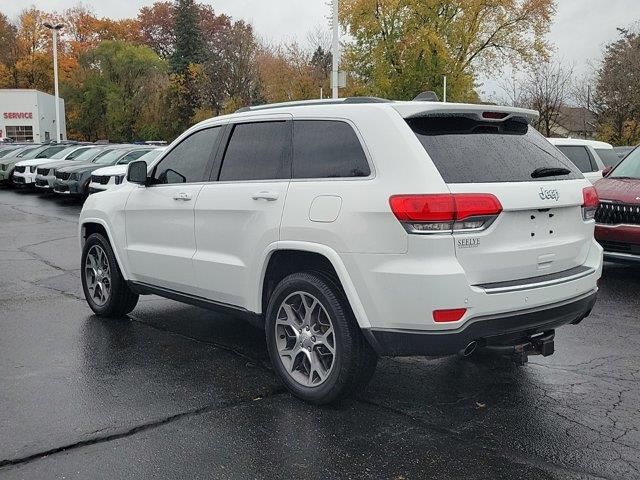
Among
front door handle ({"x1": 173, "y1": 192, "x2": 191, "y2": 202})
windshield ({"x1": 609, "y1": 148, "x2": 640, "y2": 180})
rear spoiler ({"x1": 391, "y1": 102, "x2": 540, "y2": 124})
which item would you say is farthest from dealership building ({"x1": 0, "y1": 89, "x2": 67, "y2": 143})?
rear spoiler ({"x1": 391, "y1": 102, "x2": 540, "y2": 124})

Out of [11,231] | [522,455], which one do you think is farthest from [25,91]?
[522,455]

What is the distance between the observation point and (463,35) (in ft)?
137

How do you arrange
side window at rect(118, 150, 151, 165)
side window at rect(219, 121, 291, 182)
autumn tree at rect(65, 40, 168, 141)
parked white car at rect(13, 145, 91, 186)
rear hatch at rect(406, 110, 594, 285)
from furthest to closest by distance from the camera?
autumn tree at rect(65, 40, 168, 141) < parked white car at rect(13, 145, 91, 186) < side window at rect(118, 150, 151, 165) < side window at rect(219, 121, 291, 182) < rear hatch at rect(406, 110, 594, 285)

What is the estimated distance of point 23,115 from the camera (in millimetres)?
58375

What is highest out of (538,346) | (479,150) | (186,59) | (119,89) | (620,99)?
(186,59)

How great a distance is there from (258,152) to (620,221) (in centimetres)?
498

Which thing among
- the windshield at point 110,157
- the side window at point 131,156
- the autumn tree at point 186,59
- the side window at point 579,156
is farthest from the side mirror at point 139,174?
the autumn tree at point 186,59

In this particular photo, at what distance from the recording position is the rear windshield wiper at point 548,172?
14.1 ft

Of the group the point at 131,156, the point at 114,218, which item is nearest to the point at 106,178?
the point at 131,156

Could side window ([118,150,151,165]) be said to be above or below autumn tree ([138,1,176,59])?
below

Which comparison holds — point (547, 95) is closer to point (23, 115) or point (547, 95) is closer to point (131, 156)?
point (131, 156)

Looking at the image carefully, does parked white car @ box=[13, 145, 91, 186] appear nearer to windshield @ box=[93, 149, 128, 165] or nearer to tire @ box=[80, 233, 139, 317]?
windshield @ box=[93, 149, 128, 165]

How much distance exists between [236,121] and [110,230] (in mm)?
1878

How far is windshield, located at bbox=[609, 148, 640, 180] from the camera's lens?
29.1ft
